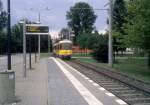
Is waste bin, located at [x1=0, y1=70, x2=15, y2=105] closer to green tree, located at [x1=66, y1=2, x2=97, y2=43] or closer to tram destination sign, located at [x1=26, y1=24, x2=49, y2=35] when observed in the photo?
tram destination sign, located at [x1=26, y1=24, x2=49, y2=35]

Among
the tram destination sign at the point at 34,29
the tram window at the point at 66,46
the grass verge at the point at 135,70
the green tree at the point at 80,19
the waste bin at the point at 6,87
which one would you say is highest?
the green tree at the point at 80,19

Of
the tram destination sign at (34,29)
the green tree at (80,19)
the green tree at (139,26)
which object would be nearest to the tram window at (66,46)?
the tram destination sign at (34,29)

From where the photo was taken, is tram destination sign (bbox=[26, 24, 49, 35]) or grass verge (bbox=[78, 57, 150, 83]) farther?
tram destination sign (bbox=[26, 24, 49, 35])

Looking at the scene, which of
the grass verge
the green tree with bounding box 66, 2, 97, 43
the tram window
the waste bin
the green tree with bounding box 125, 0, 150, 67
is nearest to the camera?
the waste bin

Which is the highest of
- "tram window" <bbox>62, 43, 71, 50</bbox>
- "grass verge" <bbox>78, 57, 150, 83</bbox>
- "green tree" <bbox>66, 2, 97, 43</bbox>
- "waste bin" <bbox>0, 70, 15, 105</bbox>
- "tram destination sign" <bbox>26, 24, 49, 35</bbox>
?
"green tree" <bbox>66, 2, 97, 43</bbox>

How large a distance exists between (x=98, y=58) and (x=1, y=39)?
7020 centimetres

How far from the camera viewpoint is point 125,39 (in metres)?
31.7

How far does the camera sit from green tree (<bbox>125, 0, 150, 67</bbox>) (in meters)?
28.2

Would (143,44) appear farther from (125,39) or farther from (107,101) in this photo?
(107,101)

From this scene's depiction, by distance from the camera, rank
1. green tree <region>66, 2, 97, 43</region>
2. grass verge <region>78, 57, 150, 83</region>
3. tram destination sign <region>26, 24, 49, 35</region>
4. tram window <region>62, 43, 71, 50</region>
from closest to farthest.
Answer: grass verge <region>78, 57, 150, 83</region> < tram destination sign <region>26, 24, 49, 35</region> < tram window <region>62, 43, 71, 50</region> < green tree <region>66, 2, 97, 43</region>

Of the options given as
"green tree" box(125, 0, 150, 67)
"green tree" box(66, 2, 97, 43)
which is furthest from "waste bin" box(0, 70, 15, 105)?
"green tree" box(66, 2, 97, 43)

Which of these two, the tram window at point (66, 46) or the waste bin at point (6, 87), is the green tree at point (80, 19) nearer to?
the tram window at point (66, 46)

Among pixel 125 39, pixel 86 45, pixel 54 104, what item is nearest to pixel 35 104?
pixel 54 104

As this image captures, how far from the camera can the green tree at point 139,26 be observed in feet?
92.4
